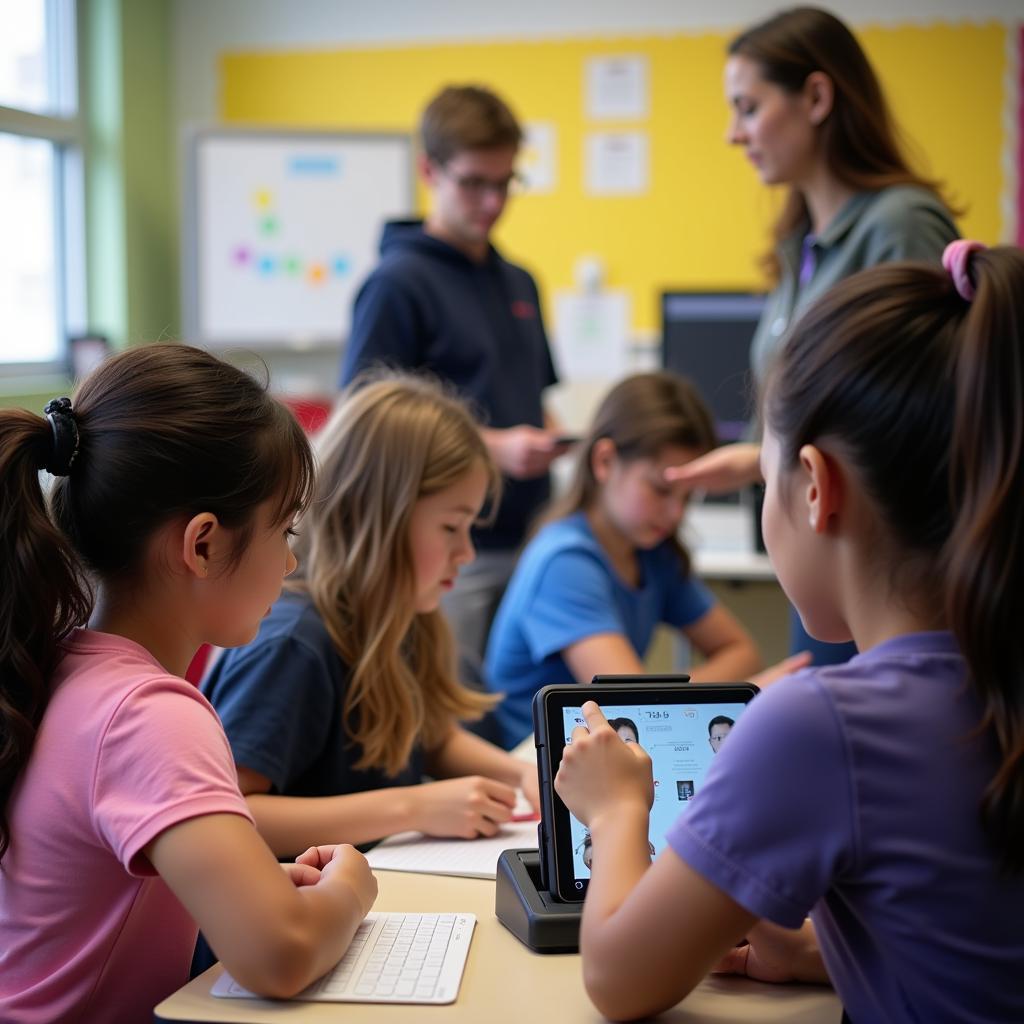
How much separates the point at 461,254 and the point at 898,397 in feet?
6.39

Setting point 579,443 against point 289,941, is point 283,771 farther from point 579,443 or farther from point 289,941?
point 579,443

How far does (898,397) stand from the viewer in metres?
0.84

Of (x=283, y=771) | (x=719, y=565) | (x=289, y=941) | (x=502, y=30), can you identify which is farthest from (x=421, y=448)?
(x=502, y=30)

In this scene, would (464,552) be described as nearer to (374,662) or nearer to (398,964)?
(374,662)

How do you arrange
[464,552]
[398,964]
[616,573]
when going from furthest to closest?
[616,573], [464,552], [398,964]

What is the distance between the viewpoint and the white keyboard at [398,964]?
3.11 feet

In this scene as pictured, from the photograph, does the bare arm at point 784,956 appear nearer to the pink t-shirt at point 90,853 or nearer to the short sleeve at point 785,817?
the short sleeve at point 785,817

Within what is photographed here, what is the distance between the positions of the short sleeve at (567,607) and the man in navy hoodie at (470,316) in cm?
39

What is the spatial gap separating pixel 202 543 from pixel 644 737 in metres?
0.42

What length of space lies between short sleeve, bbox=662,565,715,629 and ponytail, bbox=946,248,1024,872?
5.31ft

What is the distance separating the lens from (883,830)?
0.80 m

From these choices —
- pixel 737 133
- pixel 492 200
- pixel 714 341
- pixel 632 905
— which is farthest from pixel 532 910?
pixel 714 341

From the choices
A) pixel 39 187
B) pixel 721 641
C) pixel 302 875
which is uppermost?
pixel 39 187

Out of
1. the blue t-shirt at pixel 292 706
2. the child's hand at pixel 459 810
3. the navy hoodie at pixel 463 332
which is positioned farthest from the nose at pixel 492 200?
the child's hand at pixel 459 810
